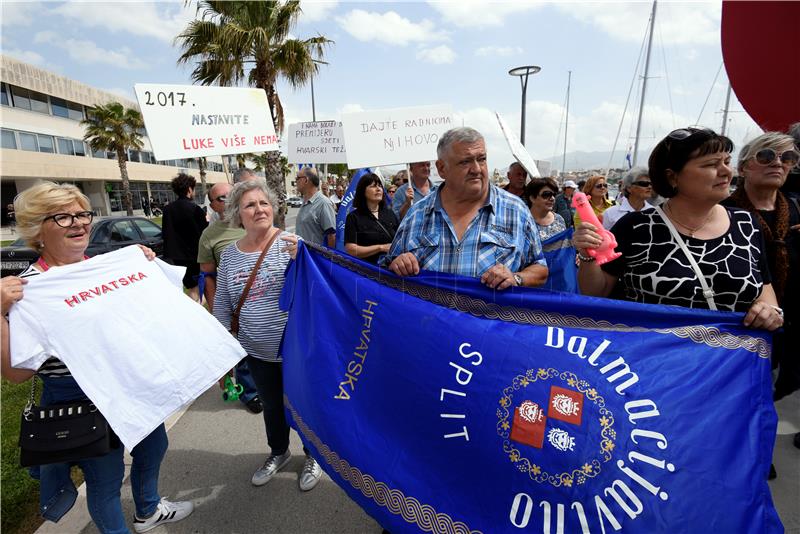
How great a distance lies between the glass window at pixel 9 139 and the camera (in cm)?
2672

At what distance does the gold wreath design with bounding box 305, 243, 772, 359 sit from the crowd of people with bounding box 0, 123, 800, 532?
0.10m

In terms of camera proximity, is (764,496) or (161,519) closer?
(764,496)

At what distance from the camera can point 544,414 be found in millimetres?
1575

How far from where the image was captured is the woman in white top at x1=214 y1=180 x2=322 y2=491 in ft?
8.44

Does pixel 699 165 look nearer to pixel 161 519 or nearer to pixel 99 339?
pixel 99 339

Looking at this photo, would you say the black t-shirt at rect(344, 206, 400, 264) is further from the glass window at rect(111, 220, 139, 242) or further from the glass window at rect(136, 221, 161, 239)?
the glass window at rect(136, 221, 161, 239)

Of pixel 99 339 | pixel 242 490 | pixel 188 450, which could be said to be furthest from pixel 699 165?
pixel 188 450

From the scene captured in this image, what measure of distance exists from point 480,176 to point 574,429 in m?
1.27

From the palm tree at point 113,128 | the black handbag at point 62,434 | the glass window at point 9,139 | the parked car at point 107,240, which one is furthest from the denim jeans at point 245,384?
the glass window at point 9,139

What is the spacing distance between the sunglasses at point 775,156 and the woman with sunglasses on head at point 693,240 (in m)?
0.92

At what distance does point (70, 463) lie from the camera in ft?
6.40

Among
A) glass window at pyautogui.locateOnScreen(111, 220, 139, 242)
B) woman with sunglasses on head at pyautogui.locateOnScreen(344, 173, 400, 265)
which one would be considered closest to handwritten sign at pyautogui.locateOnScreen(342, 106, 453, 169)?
woman with sunglasses on head at pyautogui.locateOnScreen(344, 173, 400, 265)

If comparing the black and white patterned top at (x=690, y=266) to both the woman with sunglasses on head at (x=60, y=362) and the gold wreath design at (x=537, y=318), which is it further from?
the woman with sunglasses on head at (x=60, y=362)

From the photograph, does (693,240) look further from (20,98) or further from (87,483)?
(20,98)
